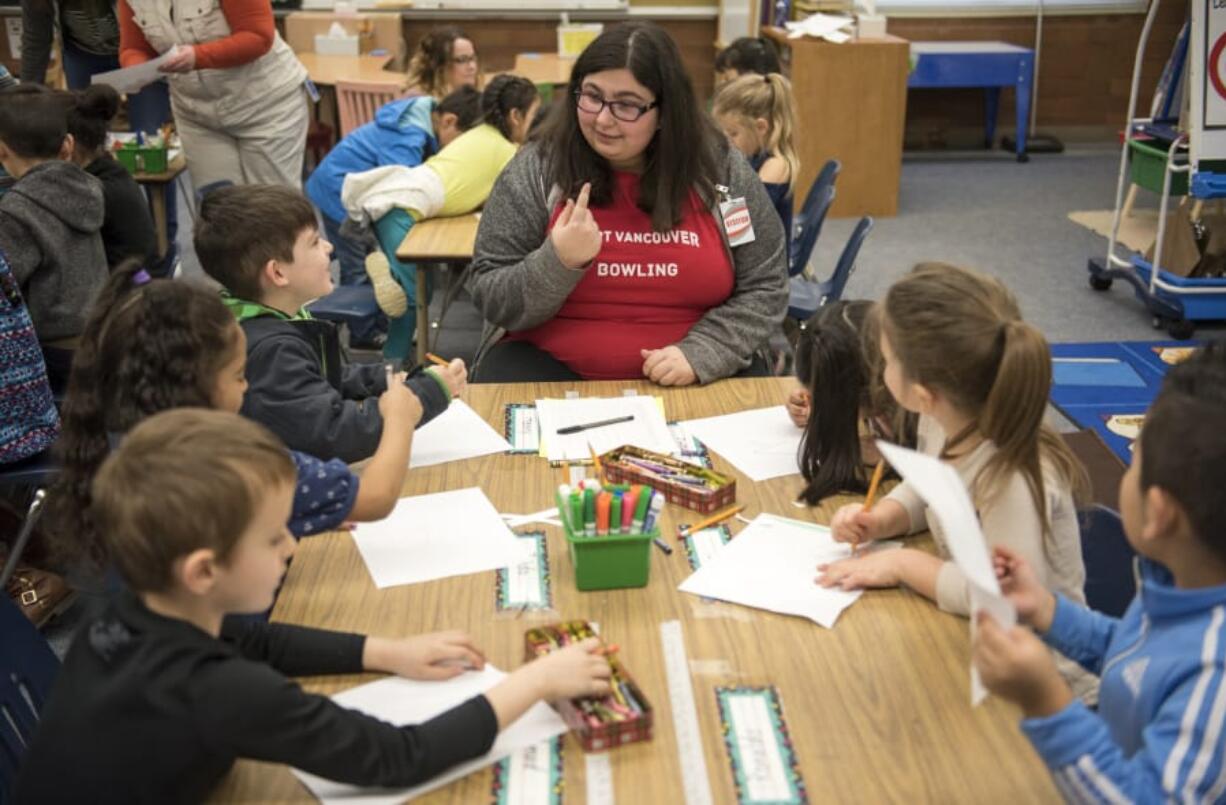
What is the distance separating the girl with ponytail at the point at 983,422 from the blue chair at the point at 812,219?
236 centimetres

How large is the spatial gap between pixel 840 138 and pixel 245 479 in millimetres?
5927

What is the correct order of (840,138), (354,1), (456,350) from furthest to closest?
(354,1) → (840,138) → (456,350)

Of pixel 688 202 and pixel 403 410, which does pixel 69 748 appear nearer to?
pixel 403 410

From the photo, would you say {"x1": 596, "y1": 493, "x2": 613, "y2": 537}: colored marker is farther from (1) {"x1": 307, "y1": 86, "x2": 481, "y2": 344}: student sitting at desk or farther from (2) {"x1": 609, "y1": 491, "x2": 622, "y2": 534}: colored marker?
(1) {"x1": 307, "y1": 86, "x2": 481, "y2": 344}: student sitting at desk

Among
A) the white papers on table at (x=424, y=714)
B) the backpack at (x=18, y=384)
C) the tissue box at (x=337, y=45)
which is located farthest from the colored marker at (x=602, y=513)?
the tissue box at (x=337, y=45)

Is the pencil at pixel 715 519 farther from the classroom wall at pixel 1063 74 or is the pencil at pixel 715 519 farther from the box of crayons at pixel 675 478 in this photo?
the classroom wall at pixel 1063 74

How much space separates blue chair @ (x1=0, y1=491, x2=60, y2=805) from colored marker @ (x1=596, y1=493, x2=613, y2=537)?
0.76 m

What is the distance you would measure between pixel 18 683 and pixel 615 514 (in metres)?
0.81

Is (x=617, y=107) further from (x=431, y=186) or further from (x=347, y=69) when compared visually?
(x=347, y=69)

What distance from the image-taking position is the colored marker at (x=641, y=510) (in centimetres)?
162

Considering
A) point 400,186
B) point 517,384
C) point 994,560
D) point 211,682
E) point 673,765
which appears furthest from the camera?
point 400,186

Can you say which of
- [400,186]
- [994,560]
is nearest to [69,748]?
[994,560]

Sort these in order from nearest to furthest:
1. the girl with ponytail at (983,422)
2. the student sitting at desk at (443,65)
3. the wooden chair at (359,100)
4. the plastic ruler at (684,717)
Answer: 1. the plastic ruler at (684,717)
2. the girl with ponytail at (983,422)
3. the student sitting at desk at (443,65)
4. the wooden chair at (359,100)

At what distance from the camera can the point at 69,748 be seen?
1.22 meters
